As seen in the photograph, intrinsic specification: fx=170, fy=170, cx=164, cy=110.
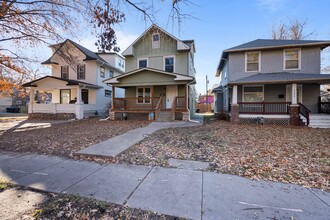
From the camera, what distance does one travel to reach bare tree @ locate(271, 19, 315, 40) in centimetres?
2362

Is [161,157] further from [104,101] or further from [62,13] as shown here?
[104,101]

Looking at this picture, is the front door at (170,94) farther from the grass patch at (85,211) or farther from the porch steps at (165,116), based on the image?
the grass patch at (85,211)

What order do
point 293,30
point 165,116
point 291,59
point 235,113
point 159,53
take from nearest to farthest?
point 235,113 < point 291,59 < point 165,116 < point 159,53 < point 293,30

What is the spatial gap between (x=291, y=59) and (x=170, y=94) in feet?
32.5

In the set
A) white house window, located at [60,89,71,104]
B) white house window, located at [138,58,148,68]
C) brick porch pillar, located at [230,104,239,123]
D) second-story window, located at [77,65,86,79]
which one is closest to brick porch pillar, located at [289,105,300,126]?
brick porch pillar, located at [230,104,239,123]

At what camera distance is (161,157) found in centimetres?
499

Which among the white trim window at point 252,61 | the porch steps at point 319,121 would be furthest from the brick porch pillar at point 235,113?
the porch steps at point 319,121

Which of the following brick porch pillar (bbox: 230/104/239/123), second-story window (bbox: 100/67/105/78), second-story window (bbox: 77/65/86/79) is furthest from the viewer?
second-story window (bbox: 100/67/105/78)

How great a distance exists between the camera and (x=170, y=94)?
1527 centimetres

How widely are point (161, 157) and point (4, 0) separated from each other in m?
8.18

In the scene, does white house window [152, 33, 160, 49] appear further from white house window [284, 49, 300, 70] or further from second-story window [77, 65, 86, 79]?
white house window [284, 49, 300, 70]

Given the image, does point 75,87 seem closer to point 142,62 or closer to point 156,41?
point 142,62

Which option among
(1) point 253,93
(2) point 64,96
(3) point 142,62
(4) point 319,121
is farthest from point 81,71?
(4) point 319,121

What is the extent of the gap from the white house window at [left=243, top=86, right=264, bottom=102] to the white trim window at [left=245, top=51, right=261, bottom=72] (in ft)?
4.79
